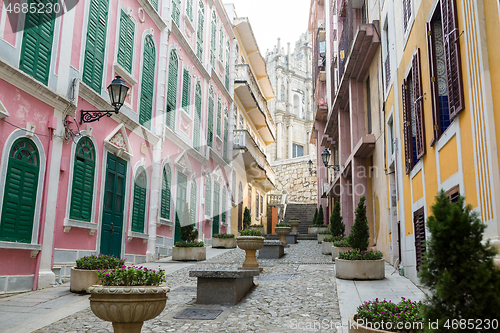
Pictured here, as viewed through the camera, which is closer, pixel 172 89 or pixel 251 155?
pixel 172 89

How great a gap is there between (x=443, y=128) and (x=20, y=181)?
8074mm

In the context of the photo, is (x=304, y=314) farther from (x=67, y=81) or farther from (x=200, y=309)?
(x=67, y=81)

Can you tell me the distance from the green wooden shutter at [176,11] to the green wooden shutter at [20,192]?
9949 millimetres

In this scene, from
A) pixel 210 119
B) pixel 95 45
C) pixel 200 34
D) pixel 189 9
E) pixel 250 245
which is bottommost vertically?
pixel 250 245

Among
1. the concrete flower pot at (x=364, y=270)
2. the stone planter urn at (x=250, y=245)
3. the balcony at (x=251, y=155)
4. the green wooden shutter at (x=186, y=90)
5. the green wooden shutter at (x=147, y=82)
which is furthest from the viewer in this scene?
the balcony at (x=251, y=155)

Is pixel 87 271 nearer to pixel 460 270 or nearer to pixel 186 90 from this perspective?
pixel 460 270

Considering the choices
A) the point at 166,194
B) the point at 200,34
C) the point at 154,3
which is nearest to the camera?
the point at 154,3

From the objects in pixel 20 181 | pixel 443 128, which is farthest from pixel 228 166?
pixel 443 128

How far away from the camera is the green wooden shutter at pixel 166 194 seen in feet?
53.8

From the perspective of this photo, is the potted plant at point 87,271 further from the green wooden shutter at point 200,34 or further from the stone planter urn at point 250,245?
the green wooden shutter at point 200,34

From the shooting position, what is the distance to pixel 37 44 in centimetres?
951

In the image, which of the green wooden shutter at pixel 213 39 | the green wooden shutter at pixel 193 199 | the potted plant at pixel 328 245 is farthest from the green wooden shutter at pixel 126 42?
the potted plant at pixel 328 245

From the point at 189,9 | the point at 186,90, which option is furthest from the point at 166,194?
the point at 189,9

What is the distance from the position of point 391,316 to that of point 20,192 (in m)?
7.54
